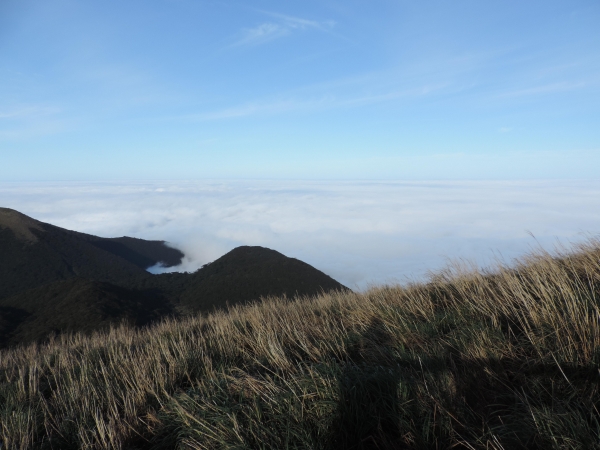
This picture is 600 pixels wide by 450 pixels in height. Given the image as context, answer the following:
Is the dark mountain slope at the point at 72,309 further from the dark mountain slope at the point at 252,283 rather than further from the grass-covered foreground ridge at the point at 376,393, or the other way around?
the grass-covered foreground ridge at the point at 376,393

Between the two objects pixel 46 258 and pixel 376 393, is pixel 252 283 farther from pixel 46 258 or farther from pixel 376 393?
pixel 46 258

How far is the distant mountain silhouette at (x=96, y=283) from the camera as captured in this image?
2241 cm

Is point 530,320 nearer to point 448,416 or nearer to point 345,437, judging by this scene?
point 448,416

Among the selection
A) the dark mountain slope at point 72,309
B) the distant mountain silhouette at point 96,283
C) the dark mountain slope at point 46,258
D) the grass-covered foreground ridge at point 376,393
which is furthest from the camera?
the dark mountain slope at point 46,258

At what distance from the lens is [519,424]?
2023 millimetres

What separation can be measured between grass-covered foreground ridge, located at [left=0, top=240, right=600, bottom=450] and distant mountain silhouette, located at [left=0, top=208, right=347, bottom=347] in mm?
5049

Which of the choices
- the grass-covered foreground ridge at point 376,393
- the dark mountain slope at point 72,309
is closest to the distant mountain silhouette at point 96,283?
the dark mountain slope at point 72,309

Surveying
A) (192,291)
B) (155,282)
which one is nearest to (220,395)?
(192,291)

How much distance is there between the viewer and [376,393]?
2580mm

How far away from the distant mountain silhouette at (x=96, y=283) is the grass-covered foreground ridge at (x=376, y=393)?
505cm

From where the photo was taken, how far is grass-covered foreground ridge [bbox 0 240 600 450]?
2.17 m

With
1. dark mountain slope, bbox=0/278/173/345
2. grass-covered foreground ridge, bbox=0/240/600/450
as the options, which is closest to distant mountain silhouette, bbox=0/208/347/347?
dark mountain slope, bbox=0/278/173/345

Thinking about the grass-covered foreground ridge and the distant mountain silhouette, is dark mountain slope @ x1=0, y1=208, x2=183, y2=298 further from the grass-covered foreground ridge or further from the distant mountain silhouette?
the grass-covered foreground ridge

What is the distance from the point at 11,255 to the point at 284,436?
175ft
